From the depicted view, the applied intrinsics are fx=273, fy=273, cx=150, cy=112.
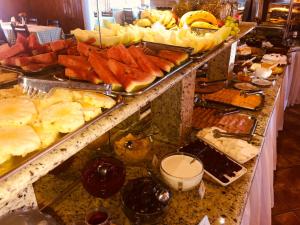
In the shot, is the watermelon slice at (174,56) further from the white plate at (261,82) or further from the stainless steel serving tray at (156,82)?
the white plate at (261,82)

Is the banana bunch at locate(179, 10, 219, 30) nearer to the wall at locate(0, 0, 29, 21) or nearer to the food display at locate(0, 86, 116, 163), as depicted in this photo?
the food display at locate(0, 86, 116, 163)

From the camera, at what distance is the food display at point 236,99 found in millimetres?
2135

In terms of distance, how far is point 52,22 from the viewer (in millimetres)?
7492

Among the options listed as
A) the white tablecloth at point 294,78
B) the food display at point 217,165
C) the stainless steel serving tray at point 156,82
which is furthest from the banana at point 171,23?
the white tablecloth at point 294,78

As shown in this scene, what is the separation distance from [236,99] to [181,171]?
48.3 inches

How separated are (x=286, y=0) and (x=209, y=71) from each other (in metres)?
3.02

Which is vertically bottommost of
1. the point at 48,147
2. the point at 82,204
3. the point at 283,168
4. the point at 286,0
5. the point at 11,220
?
the point at 283,168

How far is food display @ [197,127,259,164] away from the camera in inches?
56.7

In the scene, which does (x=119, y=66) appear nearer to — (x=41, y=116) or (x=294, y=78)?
(x=41, y=116)

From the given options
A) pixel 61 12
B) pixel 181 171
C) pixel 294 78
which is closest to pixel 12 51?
pixel 181 171

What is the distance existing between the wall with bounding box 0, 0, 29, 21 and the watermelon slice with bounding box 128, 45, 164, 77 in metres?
8.41

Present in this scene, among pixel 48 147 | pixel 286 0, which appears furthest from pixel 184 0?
pixel 286 0

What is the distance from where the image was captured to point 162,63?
118 centimetres

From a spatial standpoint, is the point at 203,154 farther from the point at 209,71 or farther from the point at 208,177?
the point at 209,71
